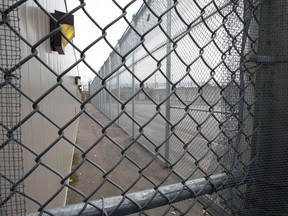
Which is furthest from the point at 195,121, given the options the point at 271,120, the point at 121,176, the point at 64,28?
the point at 121,176

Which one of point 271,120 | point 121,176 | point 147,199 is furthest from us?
point 121,176

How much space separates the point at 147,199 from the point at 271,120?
2.94 feet

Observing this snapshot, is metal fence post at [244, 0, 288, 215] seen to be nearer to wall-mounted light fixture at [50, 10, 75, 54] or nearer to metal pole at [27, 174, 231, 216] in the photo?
metal pole at [27, 174, 231, 216]

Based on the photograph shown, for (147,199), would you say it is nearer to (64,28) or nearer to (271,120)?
(271,120)

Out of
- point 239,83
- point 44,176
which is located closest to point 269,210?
point 239,83

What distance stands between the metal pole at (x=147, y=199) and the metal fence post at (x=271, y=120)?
299 millimetres

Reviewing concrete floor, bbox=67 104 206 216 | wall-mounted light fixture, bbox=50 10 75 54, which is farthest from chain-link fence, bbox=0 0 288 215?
concrete floor, bbox=67 104 206 216

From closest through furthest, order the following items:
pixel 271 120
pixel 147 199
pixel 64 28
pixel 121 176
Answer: pixel 147 199
pixel 271 120
pixel 64 28
pixel 121 176

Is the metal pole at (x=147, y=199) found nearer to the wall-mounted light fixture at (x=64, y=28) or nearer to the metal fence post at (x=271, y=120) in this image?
the metal fence post at (x=271, y=120)

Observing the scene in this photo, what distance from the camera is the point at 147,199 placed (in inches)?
40.3

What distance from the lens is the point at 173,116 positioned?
4.52 meters

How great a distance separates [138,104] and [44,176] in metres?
5.60

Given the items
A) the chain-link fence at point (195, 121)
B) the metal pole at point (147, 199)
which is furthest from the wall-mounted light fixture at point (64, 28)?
the metal pole at point (147, 199)

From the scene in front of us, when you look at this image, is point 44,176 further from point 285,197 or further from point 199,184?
point 285,197
